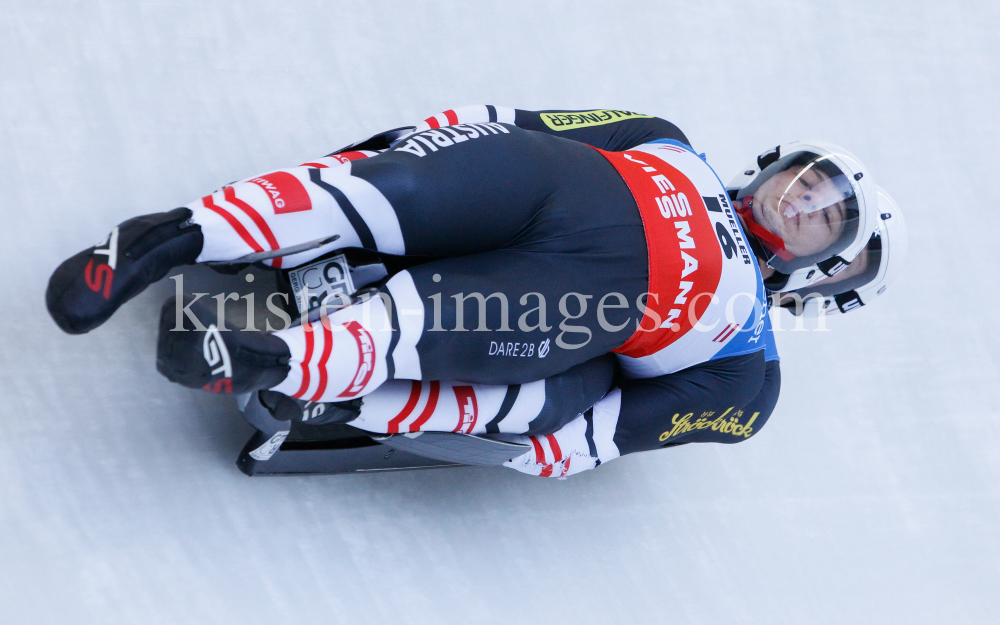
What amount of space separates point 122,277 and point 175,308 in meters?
0.13

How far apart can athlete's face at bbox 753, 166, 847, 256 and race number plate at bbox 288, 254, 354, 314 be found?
48.0 inches

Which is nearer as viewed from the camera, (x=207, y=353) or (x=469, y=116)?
(x=207, y=353)

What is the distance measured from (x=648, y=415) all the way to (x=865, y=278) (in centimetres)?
100

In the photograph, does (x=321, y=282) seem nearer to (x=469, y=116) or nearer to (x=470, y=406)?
(x=470, y=406)

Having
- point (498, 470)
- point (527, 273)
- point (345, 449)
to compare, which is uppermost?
point (527, 273)

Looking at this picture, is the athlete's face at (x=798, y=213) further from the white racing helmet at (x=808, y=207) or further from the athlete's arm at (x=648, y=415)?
the athlete's arm at (x=648, y=415)

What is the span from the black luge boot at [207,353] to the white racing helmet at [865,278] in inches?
71.0

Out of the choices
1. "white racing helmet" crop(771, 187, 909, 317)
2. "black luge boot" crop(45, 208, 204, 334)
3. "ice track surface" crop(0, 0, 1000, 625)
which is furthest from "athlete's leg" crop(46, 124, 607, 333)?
"white racing helmet" crop(771, 187, 909, 317)

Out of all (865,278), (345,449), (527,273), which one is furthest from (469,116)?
(865,278)

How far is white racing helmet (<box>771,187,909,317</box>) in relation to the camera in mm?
2648

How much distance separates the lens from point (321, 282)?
173 centimetres

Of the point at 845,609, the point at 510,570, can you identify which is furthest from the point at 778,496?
the point at 510,570

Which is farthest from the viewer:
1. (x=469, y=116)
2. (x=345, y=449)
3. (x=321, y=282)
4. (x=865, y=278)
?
(x=865, y=278)

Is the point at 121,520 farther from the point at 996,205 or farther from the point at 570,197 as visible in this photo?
the point at 996,205
